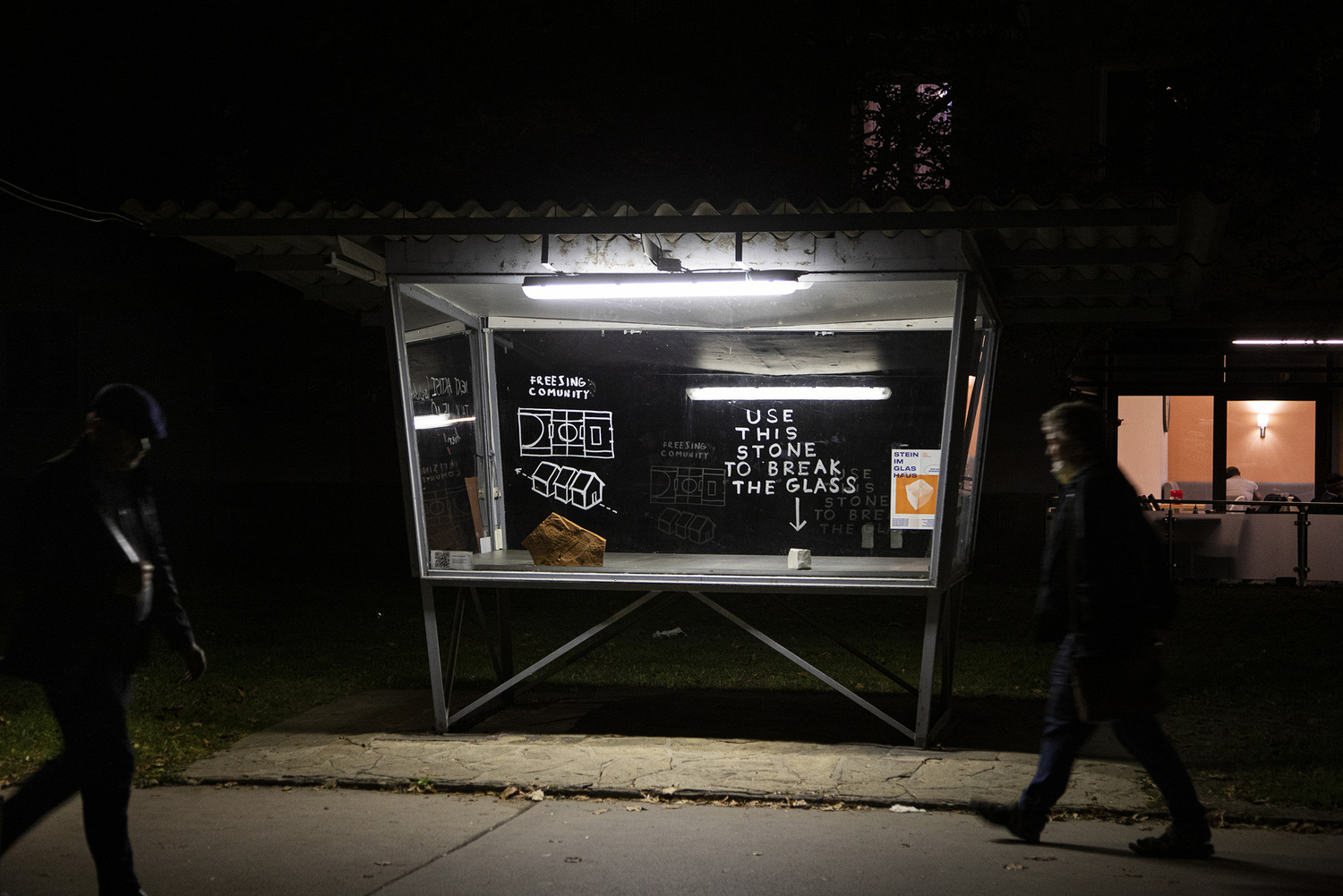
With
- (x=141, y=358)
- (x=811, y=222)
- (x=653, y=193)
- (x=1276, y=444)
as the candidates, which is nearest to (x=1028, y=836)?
(x=811, y=222)

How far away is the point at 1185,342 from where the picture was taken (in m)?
15.3

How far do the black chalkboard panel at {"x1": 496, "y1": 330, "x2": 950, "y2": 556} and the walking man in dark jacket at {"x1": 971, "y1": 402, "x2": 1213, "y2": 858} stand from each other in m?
2.75

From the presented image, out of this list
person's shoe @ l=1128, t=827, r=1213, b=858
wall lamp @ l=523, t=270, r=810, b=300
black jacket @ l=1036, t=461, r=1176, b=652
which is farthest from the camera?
wall lamp @ l=523, t=270, r=810, b=300

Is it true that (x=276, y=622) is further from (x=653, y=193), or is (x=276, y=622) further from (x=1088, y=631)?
(x=1088, y=631)

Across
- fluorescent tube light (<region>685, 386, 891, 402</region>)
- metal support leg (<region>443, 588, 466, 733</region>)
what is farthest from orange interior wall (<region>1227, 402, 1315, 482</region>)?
metal support leg (<region>443, 588, 466, 733</region>)

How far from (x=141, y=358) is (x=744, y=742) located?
1573cm

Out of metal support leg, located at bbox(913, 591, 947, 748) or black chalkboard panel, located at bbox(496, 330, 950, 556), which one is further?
black chalkboard panel, located at bbox(496, 330, 950, 556)

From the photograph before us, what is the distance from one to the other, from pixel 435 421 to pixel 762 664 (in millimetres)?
3822

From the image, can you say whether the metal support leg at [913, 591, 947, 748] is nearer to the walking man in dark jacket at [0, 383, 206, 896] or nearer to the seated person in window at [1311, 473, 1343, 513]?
the walking man in dark jacket at [0, 383, 206, 896]

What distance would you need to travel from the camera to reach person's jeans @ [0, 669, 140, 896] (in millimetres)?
3479

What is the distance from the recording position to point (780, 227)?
5.45 m

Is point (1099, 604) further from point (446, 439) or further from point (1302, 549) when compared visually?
point (1302, 549)

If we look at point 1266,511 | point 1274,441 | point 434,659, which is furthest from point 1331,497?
point 434,659

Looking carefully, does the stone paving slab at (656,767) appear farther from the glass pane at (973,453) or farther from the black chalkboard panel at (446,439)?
the glass pane at (973,453)
